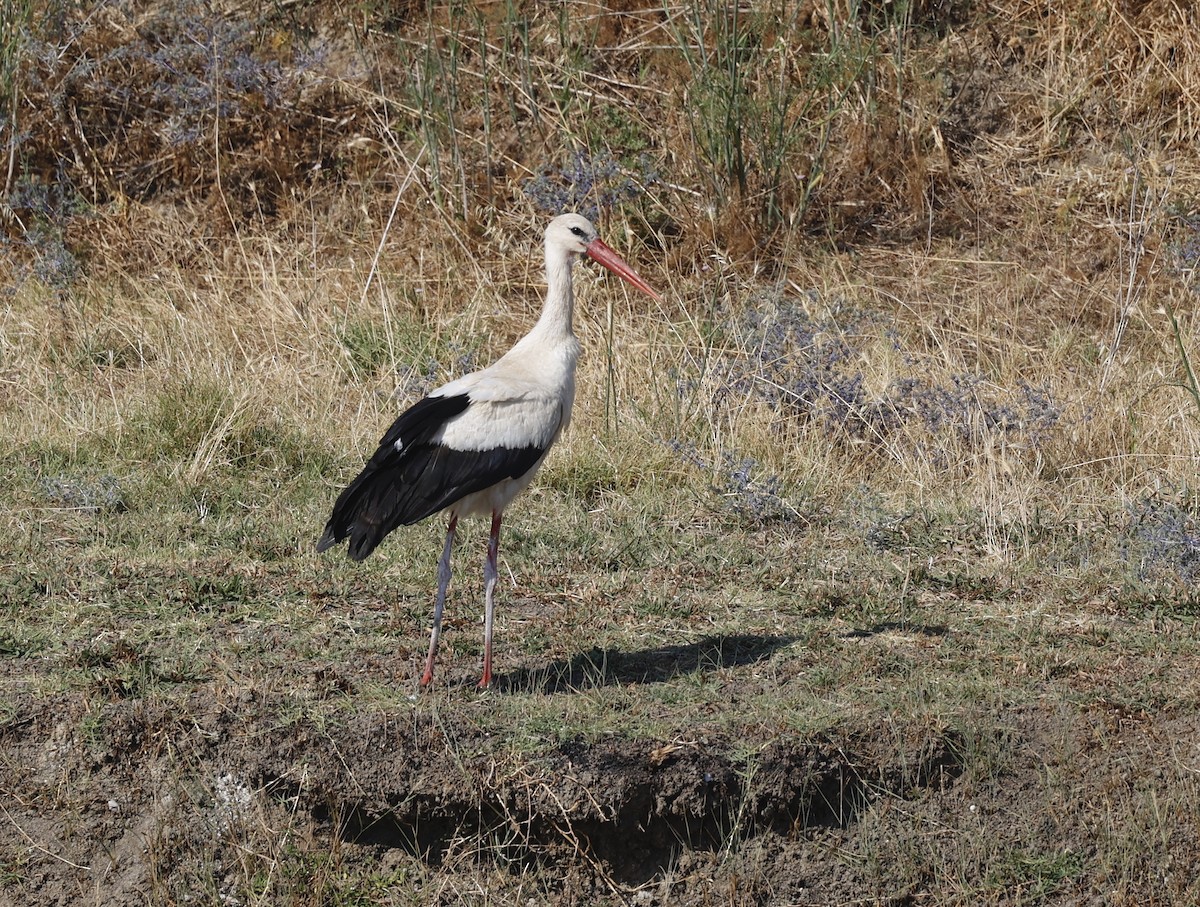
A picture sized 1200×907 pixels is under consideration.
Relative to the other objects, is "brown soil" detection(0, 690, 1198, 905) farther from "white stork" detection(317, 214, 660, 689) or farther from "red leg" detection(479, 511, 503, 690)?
"white stork" detection(317, 214, 660, 689)

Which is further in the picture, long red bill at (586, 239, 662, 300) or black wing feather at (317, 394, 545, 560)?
long red bill at (586, 239, 662, 300)

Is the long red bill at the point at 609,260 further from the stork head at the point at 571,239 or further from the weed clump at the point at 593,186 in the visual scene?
the weed clump at the point at 593,186

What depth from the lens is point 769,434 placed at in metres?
6.48

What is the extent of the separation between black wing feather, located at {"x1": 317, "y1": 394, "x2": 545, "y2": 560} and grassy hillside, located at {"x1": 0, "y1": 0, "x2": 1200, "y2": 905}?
424 millimetres

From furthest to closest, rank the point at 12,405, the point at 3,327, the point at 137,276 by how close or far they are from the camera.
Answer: the point at 137,276 < the point at 3,327 < the point at 12,405

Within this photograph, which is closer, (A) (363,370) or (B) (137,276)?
(A) (363,370)

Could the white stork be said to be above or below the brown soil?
above

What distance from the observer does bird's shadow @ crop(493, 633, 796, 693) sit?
4.46 m

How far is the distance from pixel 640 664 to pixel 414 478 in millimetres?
908

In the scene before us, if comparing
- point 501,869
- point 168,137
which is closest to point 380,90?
point 168,137

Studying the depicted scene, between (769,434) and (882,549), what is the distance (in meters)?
1.03

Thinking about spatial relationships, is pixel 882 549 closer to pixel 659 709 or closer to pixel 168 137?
pixel 659 709

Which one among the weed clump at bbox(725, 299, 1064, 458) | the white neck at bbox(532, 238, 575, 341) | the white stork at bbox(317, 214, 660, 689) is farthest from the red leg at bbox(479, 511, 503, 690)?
the weed clump at bbox(725, 299, 1064, 458)

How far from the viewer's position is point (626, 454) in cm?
630
